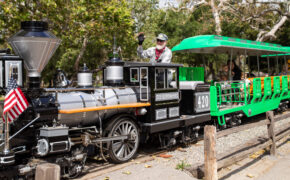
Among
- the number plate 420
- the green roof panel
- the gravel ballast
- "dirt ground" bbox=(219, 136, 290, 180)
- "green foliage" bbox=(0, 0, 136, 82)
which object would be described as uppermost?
"green foliage" bbox=(0, 0, 136, 82)

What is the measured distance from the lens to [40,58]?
5.48 metres

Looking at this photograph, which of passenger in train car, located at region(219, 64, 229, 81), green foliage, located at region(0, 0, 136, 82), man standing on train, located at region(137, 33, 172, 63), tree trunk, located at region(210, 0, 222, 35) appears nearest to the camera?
man standing on train, located at region(137, 33, 172, 63)

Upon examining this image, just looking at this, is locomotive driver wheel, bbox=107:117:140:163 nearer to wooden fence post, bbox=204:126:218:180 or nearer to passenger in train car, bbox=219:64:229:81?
wooden fence post, bbox=204:126:218:180

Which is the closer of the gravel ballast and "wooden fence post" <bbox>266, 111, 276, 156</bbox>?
the gravel ballast

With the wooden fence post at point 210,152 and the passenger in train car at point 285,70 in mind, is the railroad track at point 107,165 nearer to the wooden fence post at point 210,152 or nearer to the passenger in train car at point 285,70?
the wooden fence post at point 210,152

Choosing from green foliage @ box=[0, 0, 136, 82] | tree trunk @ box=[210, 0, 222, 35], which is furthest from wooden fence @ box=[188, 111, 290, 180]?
tree trunk @ box=[210, 0, 222, 35]

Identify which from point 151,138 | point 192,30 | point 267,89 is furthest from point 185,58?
point 151,138

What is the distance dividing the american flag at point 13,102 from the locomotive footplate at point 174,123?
2974 mm

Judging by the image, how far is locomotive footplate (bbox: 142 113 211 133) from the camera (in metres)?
7.31

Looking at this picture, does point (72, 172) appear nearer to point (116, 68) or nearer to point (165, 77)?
point (116, 68)

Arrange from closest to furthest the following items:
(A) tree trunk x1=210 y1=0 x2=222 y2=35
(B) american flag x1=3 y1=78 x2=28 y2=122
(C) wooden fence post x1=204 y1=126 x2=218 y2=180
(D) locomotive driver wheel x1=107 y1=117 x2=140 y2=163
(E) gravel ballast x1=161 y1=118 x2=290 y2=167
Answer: (B) american flag x1=3 y1=78 x2=28 y2=122 < (C) wooden fence post x1=204 y1=126 x2=218 y2=180 < (D) locomotive driver wheel x1=107 y1=117 x2=140 y2=163 < (E) gravel ballast x1=161 y1=118 x2=290 y2=167 < (A) tree trunk x1=210 y1=0 x2=222 y2=35

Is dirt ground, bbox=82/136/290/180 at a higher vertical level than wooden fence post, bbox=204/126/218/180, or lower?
lower

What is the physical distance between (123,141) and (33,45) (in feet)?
9.10

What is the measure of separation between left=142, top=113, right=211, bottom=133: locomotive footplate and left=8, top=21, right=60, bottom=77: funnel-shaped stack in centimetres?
284
